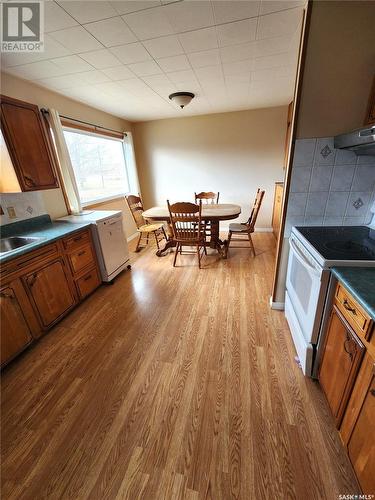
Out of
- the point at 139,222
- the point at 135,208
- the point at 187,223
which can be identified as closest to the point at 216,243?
the point at 187,223

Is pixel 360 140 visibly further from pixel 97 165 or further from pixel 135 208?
pixel 97 165

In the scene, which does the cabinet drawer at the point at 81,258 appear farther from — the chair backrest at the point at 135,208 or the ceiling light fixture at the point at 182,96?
the ceiling light fixture at the point at 182,96

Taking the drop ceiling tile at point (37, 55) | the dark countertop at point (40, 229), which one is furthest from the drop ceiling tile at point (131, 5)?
the dark countertop at point (40, 229)

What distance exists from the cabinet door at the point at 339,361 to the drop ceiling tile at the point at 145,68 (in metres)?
2.57

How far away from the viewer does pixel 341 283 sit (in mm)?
1033

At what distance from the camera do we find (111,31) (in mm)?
1500

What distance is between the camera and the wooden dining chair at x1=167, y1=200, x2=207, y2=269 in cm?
264

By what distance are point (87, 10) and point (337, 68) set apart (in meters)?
1.64

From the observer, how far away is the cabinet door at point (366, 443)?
0.78 meters

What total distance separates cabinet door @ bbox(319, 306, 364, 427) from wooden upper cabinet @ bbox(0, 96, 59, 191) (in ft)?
8.53

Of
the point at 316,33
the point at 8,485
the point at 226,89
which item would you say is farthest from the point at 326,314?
the point at 226,89

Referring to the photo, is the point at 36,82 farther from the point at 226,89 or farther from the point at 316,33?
the point at 316,33

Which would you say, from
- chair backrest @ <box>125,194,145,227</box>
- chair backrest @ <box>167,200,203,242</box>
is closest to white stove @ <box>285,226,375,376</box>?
chair backrest @ <box>167,200,203,242</box>

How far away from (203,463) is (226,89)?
3.69 meters
